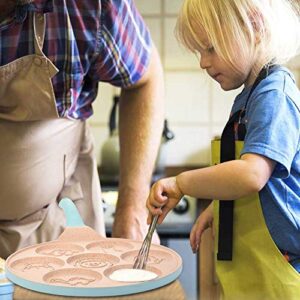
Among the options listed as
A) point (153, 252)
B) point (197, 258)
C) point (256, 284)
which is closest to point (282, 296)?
point (256, 284)

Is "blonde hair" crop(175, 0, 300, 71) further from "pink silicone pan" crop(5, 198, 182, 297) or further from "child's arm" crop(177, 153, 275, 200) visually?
"pink silicone pan" crop(5, 198, 182, 297)

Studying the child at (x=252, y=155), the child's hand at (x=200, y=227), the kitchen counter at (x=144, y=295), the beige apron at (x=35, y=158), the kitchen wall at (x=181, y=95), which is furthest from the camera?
the kitchen wall at (x=181, y=95)

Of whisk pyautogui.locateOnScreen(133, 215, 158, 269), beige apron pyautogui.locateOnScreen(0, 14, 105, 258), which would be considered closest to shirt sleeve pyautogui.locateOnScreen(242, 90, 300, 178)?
whisk pyautogui.locateOnScreen(133, 215, 158, 269)

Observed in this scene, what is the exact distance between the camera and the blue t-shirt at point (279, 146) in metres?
0.68

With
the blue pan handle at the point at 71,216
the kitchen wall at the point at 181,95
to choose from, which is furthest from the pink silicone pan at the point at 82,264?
the kitchen wall at the point at 181,95

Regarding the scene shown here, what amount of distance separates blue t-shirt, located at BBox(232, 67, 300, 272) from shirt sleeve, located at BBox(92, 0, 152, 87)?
1.08ft

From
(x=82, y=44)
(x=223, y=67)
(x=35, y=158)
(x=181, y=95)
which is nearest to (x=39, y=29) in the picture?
(x=82, y=44)

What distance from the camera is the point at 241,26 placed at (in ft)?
2.30

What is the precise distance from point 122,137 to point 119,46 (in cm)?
18

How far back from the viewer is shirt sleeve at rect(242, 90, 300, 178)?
67 cm

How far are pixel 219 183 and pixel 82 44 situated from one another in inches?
15.2

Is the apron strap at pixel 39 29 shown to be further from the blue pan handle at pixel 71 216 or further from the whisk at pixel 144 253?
the whisk at pixel 144 253

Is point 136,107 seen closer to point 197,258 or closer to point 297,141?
point 297,141

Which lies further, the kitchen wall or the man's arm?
the kitchen wall
